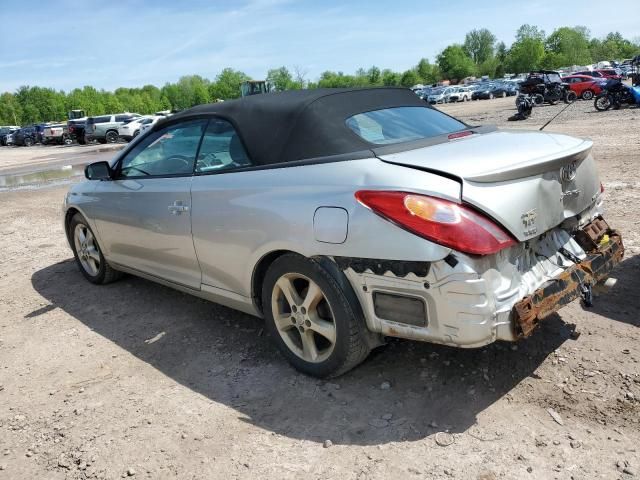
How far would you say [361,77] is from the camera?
143250 millimetres

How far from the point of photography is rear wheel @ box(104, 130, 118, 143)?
3647 centimetres

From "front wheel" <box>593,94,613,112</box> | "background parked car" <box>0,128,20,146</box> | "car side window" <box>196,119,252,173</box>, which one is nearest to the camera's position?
"car side window" <box>196,119,252,173</box>

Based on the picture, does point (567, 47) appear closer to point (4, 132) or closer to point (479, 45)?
point (479, 45)

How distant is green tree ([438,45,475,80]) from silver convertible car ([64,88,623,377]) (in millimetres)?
141406

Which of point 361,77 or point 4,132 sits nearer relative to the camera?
point 4,132

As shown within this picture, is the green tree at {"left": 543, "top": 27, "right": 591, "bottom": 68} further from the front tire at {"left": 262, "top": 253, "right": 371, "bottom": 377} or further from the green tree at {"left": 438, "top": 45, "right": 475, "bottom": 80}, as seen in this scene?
the front tire at {"left": 262, "top": 253, "right": 371, "bottom": 377}

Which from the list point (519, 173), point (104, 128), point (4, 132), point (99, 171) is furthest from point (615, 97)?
point (4, 132)

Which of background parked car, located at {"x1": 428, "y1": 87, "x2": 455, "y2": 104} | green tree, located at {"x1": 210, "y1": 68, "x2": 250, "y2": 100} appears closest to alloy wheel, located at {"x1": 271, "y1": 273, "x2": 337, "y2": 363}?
background parked car, located at {"x1": 428, "y1": 87, "x2": 455, "y2": 104}

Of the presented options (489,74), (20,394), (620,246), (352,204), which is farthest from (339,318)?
(489,74)

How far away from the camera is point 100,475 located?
2.61m

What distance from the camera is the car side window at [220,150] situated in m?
3.48

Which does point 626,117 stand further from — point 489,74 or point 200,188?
point 489,74

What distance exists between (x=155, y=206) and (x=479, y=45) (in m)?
169

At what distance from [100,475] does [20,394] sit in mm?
1205
